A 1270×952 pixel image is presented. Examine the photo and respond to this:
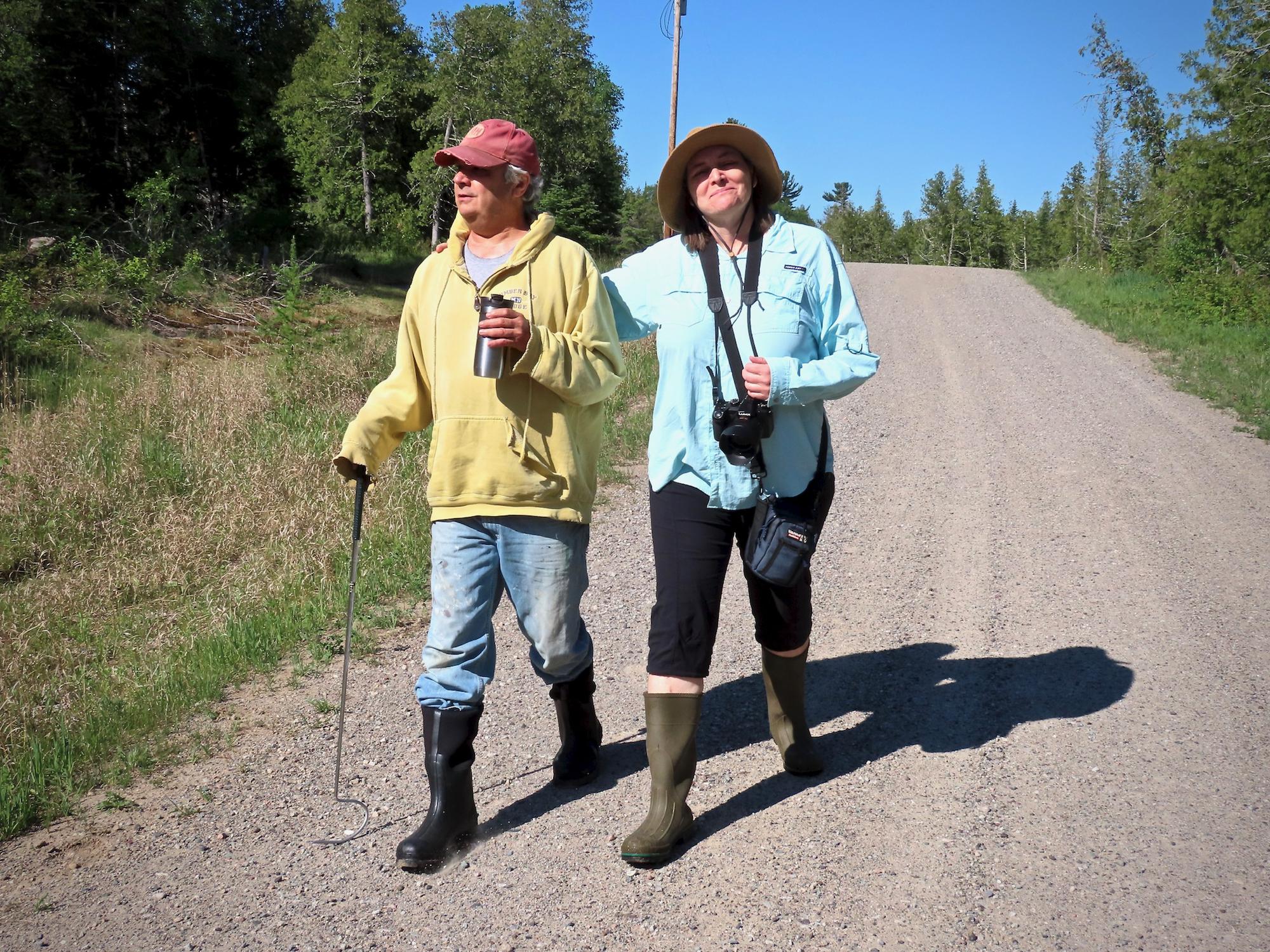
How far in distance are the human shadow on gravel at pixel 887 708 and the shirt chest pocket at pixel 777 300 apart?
1.58m

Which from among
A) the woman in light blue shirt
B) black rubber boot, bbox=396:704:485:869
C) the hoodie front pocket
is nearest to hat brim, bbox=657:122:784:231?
the woman in light blue shirt

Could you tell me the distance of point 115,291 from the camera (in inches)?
583

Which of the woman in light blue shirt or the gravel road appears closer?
the gravel road


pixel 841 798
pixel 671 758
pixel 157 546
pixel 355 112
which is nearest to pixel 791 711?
pixel 841 798

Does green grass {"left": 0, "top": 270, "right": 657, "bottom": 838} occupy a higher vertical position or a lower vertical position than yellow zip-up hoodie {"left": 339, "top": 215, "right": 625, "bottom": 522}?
lower

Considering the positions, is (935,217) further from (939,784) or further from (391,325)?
(939,784)

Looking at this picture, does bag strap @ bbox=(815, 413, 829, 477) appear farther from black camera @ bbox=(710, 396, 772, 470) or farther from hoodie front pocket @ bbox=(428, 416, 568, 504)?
hoodie front pocket @ bbox=(428, 416, 568, 504)

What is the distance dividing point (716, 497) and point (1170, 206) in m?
21.9

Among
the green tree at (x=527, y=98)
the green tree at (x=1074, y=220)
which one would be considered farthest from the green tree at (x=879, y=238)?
the green tree at (x=527, y=98)

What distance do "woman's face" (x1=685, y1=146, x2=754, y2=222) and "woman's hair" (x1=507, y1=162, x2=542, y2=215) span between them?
Answer: 50 centimetres

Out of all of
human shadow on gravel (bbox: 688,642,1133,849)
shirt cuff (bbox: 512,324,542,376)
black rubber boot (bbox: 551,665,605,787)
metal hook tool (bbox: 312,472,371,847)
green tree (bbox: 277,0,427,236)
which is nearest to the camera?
shirt cuff (bbox: 512,324,542,376)

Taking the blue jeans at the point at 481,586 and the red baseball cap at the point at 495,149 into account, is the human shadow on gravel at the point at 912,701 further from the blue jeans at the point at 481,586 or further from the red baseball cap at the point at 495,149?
the red baseball cap at the point at 495,149

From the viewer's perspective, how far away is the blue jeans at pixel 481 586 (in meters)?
3.08

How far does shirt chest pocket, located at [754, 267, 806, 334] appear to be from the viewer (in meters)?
3.11
